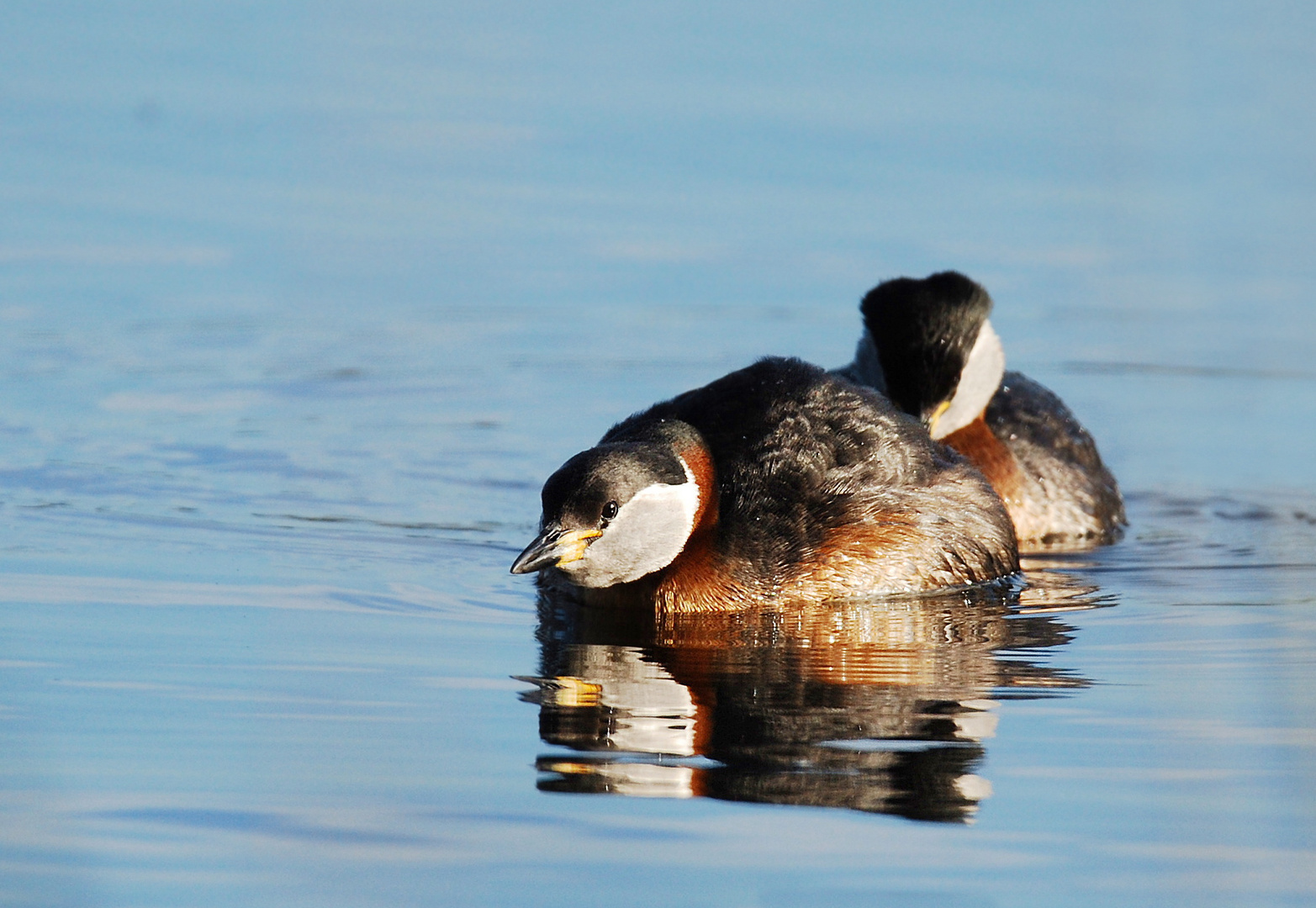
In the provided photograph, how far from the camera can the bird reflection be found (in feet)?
20.5

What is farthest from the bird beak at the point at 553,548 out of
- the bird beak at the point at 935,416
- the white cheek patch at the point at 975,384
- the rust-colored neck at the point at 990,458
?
the rust-colored neck at the point at 990,458

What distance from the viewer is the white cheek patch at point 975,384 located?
11.8m

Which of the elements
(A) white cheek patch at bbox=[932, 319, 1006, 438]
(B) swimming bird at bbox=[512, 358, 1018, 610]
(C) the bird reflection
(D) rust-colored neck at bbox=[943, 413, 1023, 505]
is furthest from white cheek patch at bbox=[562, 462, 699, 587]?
(D) rust-colored neck at bbox=[943, 413, 1023, 505]

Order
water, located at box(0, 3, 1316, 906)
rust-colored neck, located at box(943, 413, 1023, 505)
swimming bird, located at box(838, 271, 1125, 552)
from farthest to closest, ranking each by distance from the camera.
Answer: rust-colored neck, located at box(943, 413, 1023, 505), swimming bird, located at box(838, 271, 1125, 552), water, located at box(0, 3, 1316, 906)

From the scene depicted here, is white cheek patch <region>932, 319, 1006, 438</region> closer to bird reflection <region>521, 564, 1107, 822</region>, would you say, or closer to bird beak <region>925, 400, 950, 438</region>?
bird beak <region>925, 400, 950, 438</region>

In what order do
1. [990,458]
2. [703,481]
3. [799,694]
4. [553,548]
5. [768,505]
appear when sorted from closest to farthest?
[799,694]
[553,548]
[703,481]
[768,505]
[990,458]

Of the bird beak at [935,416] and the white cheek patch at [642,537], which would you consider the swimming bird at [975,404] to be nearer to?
the bird beak at [935,416]

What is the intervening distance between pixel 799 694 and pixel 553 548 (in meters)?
1.40

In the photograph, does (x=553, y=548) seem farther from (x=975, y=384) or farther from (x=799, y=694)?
(x=975, y=384)

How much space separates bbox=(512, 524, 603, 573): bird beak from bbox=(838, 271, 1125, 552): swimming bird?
349 cm

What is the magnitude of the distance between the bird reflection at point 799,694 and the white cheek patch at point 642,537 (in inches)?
8.1

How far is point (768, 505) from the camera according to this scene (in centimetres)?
948

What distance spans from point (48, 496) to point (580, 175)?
24.7 feet

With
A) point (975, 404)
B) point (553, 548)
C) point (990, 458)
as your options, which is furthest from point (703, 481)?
point (975, 404)
